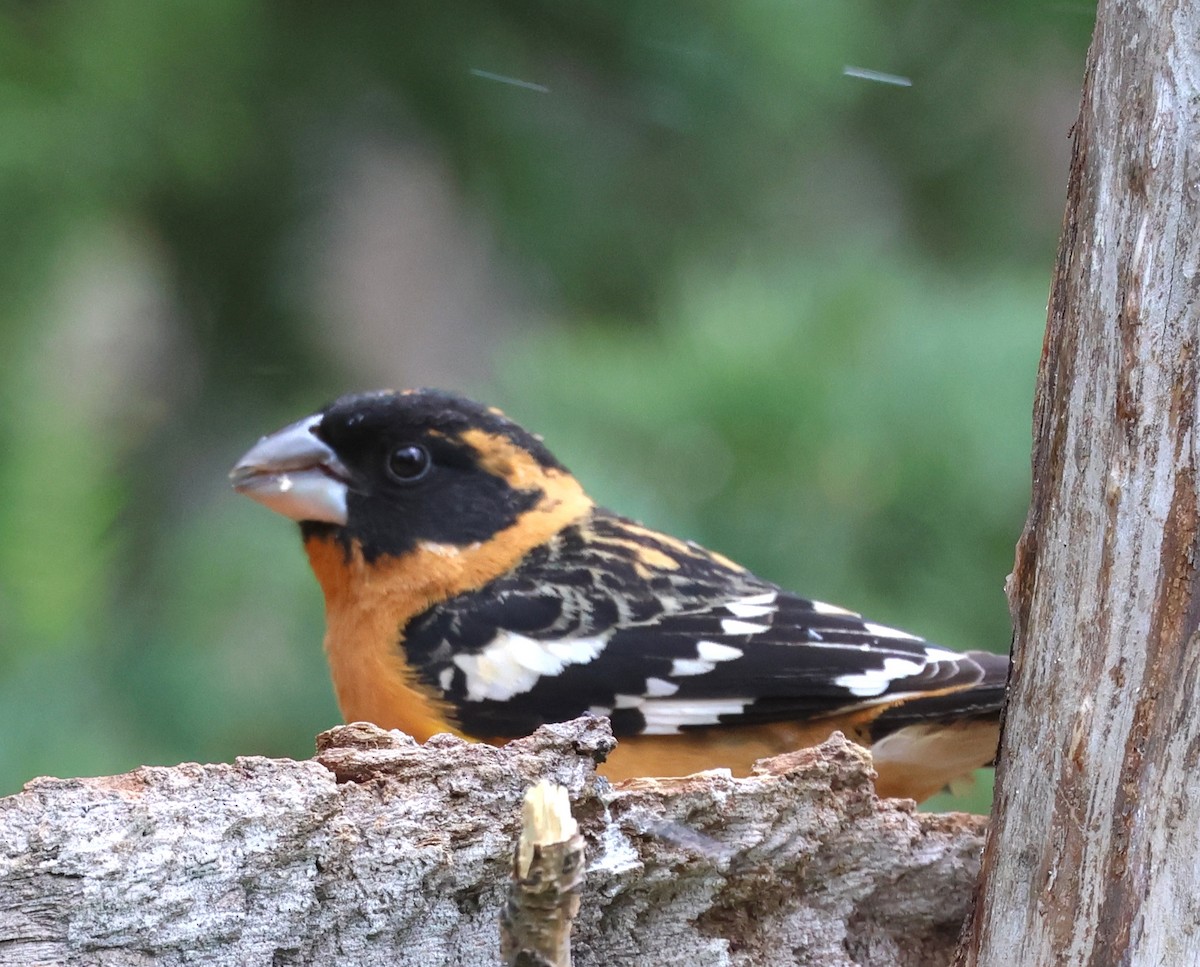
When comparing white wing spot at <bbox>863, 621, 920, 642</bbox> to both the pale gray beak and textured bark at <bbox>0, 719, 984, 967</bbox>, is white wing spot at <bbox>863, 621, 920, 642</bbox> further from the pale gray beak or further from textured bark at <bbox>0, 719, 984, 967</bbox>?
the pale gray beak

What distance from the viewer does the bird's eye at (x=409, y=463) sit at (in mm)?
3152

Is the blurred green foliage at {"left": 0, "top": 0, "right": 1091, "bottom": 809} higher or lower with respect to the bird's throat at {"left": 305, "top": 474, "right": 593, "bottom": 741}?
higher

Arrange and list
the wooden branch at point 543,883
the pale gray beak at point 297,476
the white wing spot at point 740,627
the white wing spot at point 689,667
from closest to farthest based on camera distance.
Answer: the wooden branch at point 543,883
the white wing spot at point 689,667
the white wing spot at point 740,627
the pale gray beak at point 297,476

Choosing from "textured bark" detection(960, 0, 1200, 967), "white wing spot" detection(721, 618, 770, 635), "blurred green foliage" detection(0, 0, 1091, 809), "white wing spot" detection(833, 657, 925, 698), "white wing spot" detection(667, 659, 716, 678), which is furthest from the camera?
"blurred green foliage" detection(0, 0, 1091, 809)

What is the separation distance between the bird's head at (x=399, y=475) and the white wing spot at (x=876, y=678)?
91 cm

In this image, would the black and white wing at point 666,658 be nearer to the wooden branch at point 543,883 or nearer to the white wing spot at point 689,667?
the white wing spot at point 689,667

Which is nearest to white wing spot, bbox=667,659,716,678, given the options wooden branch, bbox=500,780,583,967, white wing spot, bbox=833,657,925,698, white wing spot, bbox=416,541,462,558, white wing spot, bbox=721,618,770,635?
white wing spot, bbox=721,618,770,635

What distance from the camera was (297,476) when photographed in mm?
3080

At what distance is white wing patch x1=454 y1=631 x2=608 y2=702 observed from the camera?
2.73 meters

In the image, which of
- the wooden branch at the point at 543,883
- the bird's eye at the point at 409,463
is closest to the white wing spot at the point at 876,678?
the bird's eye at the point at 409,463

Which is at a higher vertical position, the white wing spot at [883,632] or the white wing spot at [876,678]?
the white wing spot at [883,632]

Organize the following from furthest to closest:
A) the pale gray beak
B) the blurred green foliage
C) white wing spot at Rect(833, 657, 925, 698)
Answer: the blurred green foliage < the pale gray beak < white wing spot at Rect(833, 657, 925, 698)

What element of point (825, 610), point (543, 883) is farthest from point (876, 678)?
point (543, 883)

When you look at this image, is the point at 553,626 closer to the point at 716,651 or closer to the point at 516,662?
the point at 516,662
